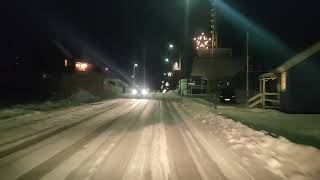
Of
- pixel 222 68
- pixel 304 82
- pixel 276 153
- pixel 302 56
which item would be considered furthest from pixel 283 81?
pixel 222 68

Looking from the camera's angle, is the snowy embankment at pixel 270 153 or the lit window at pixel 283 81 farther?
the lit window at pixel 283 81

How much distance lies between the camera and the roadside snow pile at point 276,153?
8.63m

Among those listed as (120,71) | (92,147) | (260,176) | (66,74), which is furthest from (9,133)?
(120,71)

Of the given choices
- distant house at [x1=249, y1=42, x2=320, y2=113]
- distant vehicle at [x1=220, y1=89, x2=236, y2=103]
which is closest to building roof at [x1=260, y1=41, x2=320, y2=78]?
distant house at [x1=249, y1=42, x2=320, y2=113]

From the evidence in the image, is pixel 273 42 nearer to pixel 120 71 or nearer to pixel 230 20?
pixel 230 20

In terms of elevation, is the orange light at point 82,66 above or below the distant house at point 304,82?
above

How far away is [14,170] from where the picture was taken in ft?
29.0

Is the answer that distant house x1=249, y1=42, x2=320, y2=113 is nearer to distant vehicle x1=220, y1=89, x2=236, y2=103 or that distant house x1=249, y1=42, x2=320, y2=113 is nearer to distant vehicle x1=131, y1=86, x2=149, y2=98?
distant vehicle x1=220, y1=89, x2=236, y2=103

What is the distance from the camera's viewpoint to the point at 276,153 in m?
10.9

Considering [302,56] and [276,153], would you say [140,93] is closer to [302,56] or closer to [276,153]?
[302,56]

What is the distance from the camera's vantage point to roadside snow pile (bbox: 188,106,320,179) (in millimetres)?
8634

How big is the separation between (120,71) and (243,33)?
7439 centimetres

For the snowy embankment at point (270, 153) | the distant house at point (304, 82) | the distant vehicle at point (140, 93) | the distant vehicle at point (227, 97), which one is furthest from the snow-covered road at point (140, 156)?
the distant vehicle at point (140, 93)

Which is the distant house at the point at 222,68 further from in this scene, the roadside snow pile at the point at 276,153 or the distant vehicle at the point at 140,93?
the roadside snow pile at the point at 276,153
